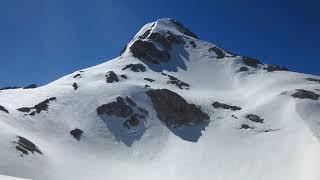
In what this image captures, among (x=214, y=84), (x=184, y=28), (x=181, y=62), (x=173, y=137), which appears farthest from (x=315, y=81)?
(x=184, y=28)

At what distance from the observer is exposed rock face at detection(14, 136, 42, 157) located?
1903 inches

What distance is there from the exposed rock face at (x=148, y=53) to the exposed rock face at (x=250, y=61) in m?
19.4

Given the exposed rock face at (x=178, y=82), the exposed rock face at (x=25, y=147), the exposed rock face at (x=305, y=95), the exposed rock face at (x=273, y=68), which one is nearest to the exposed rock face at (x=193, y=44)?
the exposed rock face at (x=273, y=68)

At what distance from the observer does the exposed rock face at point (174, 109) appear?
7594cm

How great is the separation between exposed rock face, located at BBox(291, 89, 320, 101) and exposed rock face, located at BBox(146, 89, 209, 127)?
1700 cm

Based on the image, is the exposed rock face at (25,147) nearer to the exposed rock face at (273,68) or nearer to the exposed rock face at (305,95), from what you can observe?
the exposed rock face at (305,95)

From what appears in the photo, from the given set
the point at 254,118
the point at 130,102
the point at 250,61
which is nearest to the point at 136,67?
the point at 130,102

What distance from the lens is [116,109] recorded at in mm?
75750

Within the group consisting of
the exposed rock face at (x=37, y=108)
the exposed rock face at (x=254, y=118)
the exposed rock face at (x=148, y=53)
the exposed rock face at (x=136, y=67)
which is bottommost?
the exposed rock face at (x=254, y=118)

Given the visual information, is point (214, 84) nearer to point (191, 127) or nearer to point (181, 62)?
point (181, 62)

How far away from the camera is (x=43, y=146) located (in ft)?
186

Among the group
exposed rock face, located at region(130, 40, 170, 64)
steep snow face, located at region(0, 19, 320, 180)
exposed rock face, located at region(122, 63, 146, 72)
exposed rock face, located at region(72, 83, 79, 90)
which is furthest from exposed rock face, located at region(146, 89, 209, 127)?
exposed rock face, located at region(130, 40, 170, 64)

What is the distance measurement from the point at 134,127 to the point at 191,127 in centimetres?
938

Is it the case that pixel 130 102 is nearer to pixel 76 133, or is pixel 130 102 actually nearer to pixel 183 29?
pixel 76 133
